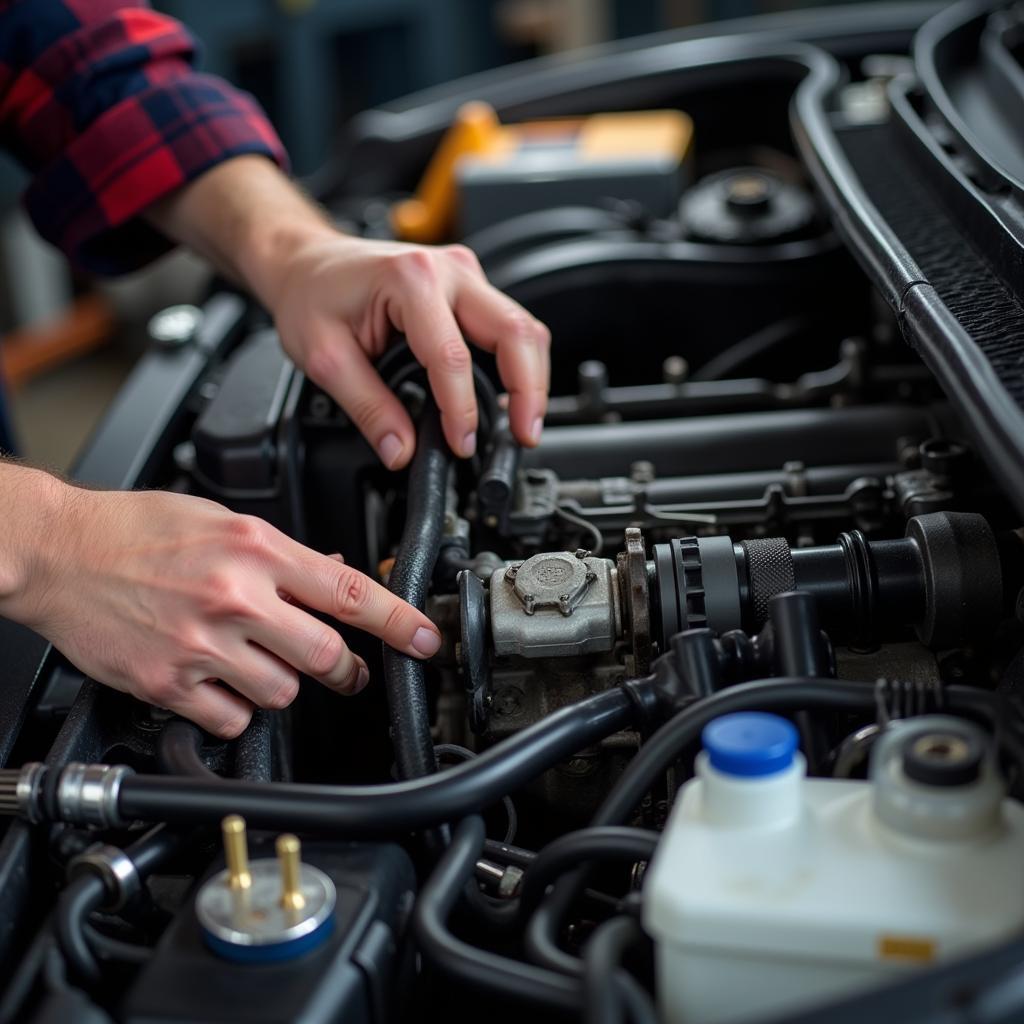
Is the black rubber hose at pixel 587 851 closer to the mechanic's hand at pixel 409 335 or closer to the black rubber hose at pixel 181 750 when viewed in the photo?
the black rubber hose at pixel 181 750

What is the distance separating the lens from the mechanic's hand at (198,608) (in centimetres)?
77

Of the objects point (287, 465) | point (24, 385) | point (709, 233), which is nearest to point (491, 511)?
point (287, 465)

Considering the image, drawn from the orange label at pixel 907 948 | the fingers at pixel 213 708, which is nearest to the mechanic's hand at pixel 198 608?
the fingers at pixel 213 708

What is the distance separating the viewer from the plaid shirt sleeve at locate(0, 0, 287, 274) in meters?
1.34

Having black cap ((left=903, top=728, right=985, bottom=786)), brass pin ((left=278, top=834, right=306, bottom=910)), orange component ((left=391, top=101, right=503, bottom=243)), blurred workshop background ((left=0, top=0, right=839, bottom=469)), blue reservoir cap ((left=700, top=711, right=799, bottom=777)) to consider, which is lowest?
blurred workshop background ((left=0, top=0, right=839, bottom=469))

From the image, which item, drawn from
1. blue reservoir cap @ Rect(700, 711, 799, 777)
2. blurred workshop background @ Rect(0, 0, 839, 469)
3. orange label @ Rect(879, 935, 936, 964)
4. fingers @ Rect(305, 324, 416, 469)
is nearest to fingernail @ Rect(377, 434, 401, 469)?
fingers @ Rect(305, 324, 416, 469)

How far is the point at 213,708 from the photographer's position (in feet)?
2.57

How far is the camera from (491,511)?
Answer: 0.96 metres

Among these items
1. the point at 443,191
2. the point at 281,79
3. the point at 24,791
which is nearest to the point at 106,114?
the point at 443,191

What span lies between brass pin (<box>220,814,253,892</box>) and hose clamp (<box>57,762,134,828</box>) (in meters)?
0.09

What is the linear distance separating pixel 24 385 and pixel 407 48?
5.16 feet

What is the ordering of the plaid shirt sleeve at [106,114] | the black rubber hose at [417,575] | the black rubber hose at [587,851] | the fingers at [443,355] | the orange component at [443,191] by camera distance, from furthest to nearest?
the orange component at [443,191] → the plaid shirt sleeve at [106,114] → the fingers at [443,355] → the black rubber hose at [417,575] → the black rubber hose at [587,851]

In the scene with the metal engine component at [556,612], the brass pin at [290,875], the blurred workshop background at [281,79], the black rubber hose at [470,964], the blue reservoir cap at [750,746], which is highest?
the blue reservoir cap at [750,746]

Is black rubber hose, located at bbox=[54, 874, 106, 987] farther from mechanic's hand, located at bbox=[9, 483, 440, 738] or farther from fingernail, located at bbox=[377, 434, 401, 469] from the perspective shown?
fingernail, located at bbox=[377, 434, 401, 469]
